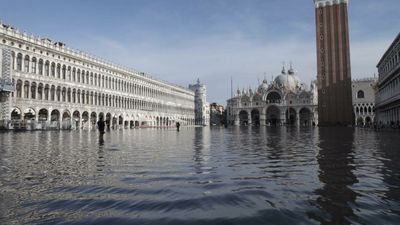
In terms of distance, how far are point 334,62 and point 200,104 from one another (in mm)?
65275

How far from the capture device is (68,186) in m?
5.92

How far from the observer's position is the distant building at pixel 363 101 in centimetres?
10112

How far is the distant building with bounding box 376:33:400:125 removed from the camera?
46.1 m

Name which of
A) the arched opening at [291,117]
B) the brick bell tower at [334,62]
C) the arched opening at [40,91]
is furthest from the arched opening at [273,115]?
the arched opening at [40,91]

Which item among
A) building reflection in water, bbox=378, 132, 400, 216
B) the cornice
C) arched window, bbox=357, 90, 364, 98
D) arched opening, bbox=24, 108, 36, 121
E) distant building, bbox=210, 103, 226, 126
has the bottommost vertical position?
building reflection in water, bbox=378, 132, 400, 216

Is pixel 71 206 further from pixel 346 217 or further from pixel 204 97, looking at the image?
pixel 204 97

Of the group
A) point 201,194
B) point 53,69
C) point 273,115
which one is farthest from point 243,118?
point 201,194

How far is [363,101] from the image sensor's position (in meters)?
102

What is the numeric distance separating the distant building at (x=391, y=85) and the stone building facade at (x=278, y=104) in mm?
48499

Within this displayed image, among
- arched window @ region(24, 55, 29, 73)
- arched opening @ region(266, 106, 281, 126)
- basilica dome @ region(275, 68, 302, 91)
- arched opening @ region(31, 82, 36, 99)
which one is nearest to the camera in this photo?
arched window @ region(24, 55, 29, 73)

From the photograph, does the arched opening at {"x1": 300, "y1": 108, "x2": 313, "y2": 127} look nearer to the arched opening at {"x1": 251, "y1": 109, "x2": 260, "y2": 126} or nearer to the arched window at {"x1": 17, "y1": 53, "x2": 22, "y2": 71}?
the arched opening at {"x1": 251, "y1": 109, "x2": 260, "y2": 126}

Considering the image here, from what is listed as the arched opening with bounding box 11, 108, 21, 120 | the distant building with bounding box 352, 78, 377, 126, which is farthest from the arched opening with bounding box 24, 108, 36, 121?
the distant building with bounding box 352, 78, 377, 126

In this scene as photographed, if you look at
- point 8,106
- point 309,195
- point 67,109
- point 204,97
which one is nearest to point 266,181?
point 309,195

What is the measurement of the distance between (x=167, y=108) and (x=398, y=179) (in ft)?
317
